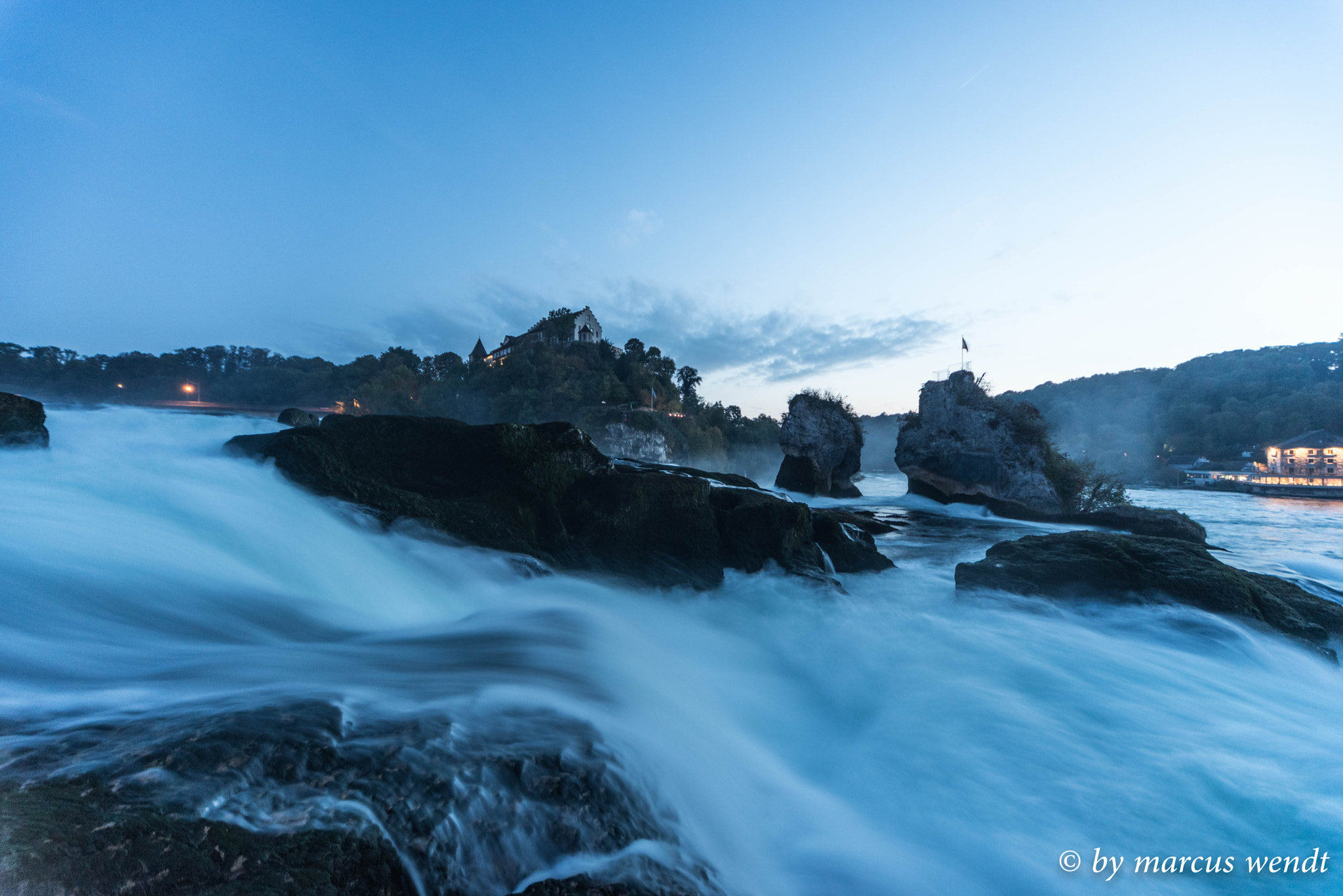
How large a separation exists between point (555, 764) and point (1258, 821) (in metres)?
4.89

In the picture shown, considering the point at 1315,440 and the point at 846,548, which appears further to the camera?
the point at 1315,440

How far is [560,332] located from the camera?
77375 millimetres

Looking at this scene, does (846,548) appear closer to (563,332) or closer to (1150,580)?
(1150,580)

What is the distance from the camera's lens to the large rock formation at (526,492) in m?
6.82

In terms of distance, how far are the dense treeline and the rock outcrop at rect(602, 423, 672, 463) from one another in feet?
2.53

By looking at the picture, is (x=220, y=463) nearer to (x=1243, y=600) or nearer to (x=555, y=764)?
(x=555, y=764)

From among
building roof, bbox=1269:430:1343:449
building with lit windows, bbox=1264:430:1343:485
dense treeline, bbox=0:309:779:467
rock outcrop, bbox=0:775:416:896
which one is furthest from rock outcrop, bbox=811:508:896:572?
building roof, bbox=1269:430:1343:449

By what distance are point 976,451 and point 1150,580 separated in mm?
16513

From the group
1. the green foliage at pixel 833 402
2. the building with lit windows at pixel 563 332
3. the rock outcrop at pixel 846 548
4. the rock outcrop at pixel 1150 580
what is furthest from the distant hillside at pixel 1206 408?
the building with lit windows at pixel 563 332

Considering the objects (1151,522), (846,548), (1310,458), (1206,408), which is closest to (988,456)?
(1151,522)

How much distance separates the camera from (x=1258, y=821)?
340 cm

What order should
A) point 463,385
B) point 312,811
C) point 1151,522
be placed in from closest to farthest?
point 312,811 → point 1151,522 → point 463,385

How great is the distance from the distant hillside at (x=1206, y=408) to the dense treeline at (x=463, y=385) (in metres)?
39.3

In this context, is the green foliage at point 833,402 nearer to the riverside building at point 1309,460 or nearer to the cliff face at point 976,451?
the cliff face at point 976,451
